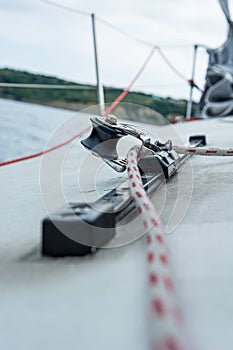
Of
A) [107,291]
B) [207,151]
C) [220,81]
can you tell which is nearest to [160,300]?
[107,291]

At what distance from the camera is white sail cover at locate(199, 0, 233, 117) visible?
3.25 meters

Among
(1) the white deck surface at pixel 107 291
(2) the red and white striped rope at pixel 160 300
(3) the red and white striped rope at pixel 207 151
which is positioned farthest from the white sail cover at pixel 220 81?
(2) the red and white striped rope at pixel 160 300

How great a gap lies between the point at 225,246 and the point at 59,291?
0.78ft

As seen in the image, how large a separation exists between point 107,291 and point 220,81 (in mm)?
3129

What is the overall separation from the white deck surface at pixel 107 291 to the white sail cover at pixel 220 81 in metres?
2.79

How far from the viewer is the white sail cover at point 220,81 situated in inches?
128

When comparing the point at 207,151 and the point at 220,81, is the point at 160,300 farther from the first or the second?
the point at 220,81

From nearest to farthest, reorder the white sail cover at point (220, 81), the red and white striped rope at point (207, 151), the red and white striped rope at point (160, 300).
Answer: the red and white striped rope at point (160, 300) → the red and white striped rope at point (207, 151) → the white sail cover at point (220, 81)

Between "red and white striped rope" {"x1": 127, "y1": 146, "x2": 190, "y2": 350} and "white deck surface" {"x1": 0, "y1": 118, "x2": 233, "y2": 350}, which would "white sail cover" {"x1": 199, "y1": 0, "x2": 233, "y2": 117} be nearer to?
"white deck surface" {"x1": 0, "y1": 118, "x2": 233, "y2": 350}

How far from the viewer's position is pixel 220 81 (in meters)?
3.29

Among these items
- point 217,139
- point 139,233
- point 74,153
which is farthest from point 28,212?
point 217,139

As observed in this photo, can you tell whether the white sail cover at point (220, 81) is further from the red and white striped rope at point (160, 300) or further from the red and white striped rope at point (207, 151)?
the red and white striped rope at point (160, 300)

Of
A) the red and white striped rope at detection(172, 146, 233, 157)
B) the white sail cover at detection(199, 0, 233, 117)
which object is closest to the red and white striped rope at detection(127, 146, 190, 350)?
the red and white striped rope at detection(172, 146, 233, 157)

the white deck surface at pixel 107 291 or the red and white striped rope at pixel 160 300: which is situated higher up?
the red and white striped rope at pixel 160 300
